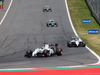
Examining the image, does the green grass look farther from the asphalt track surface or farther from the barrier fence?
the asphalt track surface

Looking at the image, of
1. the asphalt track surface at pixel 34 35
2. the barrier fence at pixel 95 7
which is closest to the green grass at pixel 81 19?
the barrier fence at pixel 95 7

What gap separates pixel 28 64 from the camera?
63.7ft

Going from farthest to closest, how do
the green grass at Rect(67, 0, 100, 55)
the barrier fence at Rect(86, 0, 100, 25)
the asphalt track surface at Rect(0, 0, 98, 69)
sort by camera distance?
the barrier fence at Rect(86, 0, 100, 25) < the green grass at Rect(67, 0, 100, 55) < the asphalt track surface at Rect(0, 0, 98, 69)

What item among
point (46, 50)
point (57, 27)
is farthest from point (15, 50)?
point (57, 27)

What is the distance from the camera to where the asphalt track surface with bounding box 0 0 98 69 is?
20550 millimetres

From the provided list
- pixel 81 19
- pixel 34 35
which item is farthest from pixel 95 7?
pixel 34 35

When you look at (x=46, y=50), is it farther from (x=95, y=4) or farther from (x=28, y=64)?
(x=95, y=4)

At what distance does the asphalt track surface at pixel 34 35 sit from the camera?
67.4 feet

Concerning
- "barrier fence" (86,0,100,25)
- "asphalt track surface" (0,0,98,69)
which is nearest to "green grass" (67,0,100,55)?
"barrier fence" (86,0,100,25)

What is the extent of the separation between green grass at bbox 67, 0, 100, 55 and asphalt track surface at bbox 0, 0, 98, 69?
1.44m

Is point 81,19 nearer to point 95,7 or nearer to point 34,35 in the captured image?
point 95,7

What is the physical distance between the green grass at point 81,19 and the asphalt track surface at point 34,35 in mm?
1442

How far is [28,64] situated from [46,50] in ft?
10.5

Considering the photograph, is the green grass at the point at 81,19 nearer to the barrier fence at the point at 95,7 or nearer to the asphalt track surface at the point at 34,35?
the barrier fence at the point at 95,7
